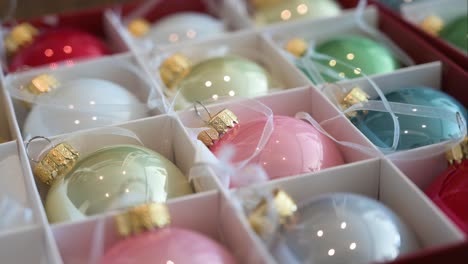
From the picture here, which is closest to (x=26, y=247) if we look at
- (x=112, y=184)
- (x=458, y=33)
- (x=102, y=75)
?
(x=112, y=184)

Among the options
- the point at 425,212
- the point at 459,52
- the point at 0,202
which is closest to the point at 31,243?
the point at 0,202

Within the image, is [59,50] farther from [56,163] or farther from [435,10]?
[435,10]

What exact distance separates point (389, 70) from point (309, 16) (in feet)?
0.99

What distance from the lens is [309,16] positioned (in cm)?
159

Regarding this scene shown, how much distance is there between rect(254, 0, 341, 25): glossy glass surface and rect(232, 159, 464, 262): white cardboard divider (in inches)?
24.2

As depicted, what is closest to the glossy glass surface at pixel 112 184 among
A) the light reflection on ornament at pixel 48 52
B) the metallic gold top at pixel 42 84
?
the metallic gold top at pixel 42 84

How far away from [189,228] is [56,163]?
245 mm

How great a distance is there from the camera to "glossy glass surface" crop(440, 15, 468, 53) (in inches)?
55.3

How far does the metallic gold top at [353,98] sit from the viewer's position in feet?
3.93

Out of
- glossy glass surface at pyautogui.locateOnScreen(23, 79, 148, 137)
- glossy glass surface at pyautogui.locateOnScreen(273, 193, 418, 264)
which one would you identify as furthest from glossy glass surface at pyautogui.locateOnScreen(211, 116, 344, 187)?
glossy glass surface at pyautogui.locateOnScreen(23, 79, 148, 137)

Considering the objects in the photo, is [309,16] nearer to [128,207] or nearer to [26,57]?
[26,57]

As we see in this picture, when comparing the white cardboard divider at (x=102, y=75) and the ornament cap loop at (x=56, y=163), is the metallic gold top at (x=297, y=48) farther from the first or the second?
the ornament cap loop at (x=56, y=163)

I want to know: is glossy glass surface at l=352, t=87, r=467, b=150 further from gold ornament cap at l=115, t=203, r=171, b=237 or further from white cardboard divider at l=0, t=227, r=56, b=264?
white cardboard divider at l=0, t=227, r=56, b=264

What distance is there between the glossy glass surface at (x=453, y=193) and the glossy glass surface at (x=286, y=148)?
16 cm
